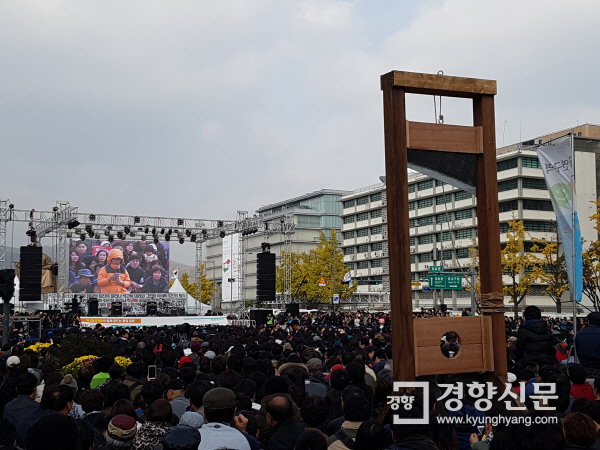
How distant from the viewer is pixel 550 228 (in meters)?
59.0

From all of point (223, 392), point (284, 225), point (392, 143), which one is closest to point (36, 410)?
point (223, 392)

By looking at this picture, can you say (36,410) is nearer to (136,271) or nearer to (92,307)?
(92,307)

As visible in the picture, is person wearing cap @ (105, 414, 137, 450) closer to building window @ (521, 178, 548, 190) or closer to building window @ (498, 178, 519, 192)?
building window @ (498, 178, 519, 192)

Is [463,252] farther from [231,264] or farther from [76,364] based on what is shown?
[76,364]

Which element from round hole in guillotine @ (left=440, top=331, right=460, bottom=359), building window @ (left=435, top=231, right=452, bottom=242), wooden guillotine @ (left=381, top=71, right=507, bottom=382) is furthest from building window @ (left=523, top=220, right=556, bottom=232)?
wooden guillotine @ (left=381, top=71, right=507, bottom=382)

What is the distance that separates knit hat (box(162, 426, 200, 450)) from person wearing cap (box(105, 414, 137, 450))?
842 mm

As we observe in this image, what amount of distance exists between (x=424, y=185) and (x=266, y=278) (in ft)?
123

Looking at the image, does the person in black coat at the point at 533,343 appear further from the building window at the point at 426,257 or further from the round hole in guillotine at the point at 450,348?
the building window at the point at 426,257

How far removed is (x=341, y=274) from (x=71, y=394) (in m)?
62.3

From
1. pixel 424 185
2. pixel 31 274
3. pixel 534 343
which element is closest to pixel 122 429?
pixel 534 343

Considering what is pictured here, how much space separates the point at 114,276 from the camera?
48094mm

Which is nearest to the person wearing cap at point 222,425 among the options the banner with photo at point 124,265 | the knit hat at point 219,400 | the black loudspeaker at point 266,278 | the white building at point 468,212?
the knit hat at point 219,400

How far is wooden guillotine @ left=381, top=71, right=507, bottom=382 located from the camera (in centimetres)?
605

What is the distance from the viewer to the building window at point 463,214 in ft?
201
